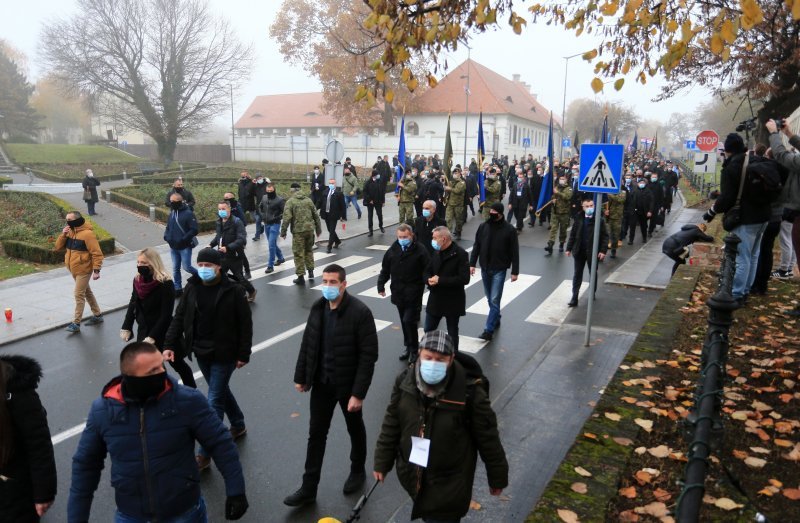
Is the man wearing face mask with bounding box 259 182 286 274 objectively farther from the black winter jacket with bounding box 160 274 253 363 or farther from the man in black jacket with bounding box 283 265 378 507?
the man in black jacket with bounding box 283 265 378 507

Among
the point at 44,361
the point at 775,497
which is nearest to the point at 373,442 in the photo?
the point at 775,497

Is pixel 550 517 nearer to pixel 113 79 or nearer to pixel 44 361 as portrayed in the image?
pixel 44 361

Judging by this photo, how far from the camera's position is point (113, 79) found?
1794 inches

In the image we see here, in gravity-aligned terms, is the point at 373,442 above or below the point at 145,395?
below

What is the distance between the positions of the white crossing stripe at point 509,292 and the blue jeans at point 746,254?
4.03m

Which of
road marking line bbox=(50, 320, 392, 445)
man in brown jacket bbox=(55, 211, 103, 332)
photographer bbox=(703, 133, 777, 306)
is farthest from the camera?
man in brown jacket bbox=(55, 211, 103, 332)

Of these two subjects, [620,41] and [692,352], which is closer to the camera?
[692,352]

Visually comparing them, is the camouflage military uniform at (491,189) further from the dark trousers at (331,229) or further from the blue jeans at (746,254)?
the blue jeans at (746,254)

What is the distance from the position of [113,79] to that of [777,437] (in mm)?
51129

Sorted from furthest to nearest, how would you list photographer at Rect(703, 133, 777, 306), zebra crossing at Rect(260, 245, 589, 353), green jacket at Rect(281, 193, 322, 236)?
green jacket at Rect(281, 193, 322, 236) < zebra crossing at Rect(260, 245, 589, 353) < photographer at Rect(703, 133, 777, 306)

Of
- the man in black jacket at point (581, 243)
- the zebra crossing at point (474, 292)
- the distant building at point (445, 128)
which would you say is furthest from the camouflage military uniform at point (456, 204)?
the distant building at point (445, 128)

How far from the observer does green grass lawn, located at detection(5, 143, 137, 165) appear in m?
48.2

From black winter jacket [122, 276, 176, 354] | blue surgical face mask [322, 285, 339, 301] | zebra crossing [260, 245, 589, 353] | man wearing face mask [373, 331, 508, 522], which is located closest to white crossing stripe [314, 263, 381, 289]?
zebra crossing [260, 245, 589, 353]

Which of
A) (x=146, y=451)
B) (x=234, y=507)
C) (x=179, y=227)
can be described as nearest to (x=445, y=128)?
(x=179, y=227)
